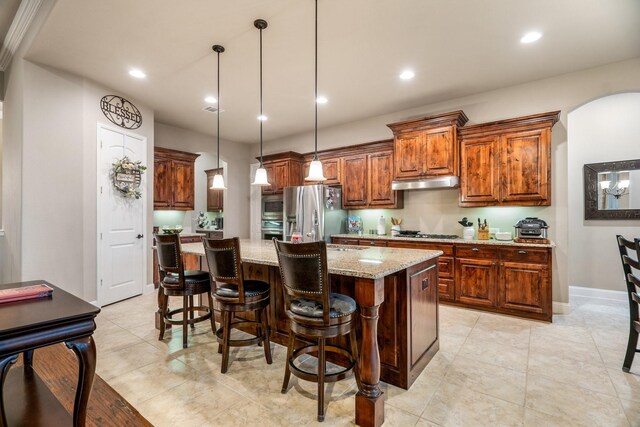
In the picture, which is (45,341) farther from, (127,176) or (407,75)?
(407,75)

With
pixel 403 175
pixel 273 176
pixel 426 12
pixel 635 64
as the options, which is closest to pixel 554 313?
pixel 403 175

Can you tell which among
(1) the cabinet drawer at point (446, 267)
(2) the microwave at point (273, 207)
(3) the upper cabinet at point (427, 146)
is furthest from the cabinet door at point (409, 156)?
(2) the microwave at point (273, 207)

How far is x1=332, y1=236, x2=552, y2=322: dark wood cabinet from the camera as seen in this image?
3.46 m

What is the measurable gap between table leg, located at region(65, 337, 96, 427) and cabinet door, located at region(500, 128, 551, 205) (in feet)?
14.3

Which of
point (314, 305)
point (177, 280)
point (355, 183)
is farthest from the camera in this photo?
point (355, 183)

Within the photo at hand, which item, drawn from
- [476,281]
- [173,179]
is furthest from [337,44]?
[173,179]

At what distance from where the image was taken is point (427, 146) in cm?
439

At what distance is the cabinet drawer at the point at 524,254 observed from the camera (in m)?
3.45

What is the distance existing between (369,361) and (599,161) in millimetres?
5023

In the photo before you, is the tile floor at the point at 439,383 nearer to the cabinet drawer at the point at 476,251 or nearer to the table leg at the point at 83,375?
the table leg at the point at 83,375

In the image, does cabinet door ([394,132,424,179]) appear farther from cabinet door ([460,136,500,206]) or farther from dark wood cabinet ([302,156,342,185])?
dark wood cabinet ([302,156,342,185])

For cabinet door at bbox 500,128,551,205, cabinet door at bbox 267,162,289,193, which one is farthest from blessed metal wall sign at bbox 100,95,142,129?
cabinet door at bbox 500,128,551,205

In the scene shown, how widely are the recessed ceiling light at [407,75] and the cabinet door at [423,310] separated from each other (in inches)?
97.4

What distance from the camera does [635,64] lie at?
343cm
